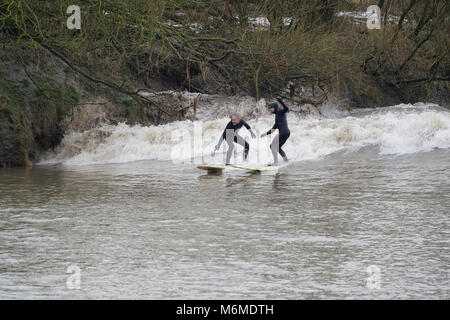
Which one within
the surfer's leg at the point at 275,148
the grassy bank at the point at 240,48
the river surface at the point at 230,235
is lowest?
the river surface at the point at 230,235

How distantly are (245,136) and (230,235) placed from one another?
13734mm

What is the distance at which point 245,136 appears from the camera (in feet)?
75.0

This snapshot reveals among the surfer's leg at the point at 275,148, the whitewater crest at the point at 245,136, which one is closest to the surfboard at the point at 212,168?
the surfer's leg at the point at 275,148

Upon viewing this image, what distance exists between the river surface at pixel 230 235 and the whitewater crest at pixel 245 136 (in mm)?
4080

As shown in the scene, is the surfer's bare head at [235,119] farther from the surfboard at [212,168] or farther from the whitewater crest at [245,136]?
the whitewater crest at [245,136]

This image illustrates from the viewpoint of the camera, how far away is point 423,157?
59.2ft

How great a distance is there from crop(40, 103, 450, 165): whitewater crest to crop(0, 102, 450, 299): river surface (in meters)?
4.08

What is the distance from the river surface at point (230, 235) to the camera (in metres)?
7.03

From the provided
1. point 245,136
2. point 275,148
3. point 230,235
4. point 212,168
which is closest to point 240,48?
point 245,136

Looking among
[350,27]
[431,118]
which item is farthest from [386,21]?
[431,118]

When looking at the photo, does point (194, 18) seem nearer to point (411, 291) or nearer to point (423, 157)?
point (423, 157)

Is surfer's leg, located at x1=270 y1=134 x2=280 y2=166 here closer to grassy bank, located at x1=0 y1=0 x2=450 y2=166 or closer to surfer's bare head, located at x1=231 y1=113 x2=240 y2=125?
surfer's bare head, located at x1=231 y1=113 x2=240 y2=125

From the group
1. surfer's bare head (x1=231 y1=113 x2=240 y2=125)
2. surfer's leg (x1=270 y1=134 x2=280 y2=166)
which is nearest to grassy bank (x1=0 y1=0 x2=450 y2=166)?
surfer's bare head (x1=231 y1=113 x2=240 y2=125)

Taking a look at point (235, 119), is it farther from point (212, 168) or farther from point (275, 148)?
point (212, 168)
